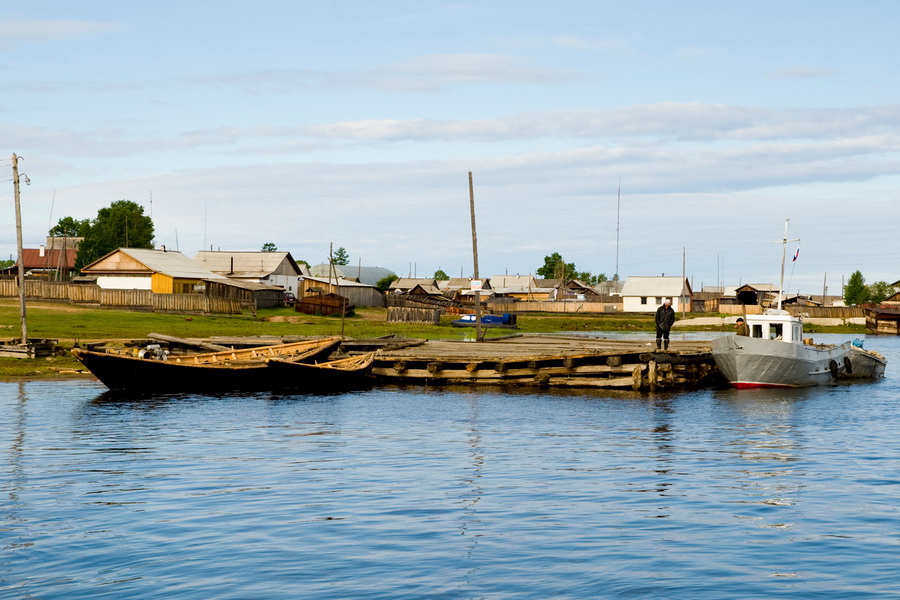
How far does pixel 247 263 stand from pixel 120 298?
100ft

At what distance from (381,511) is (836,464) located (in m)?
11.4

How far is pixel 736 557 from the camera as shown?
1348cm

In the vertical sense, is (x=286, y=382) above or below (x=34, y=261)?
below

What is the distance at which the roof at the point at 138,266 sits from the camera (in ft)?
289

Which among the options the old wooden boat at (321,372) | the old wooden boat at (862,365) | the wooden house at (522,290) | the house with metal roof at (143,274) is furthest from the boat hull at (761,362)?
the wooden house at (522,290)

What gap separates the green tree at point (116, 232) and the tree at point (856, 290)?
369ft

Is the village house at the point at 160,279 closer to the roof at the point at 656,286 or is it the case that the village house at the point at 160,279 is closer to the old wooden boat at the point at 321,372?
the old wooden boat at the point at 321,372

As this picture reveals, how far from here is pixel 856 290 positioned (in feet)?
518

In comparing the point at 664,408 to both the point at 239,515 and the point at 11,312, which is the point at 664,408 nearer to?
the point at 239,515

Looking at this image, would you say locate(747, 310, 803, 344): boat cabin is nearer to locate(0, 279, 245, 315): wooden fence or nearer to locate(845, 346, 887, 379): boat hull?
locate(845, 346, 887, 379): boat hull

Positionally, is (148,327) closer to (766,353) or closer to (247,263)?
(766,353)

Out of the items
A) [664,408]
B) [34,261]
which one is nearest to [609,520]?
[664,408]

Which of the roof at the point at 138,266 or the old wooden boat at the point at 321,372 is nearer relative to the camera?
the old wooden boat at the point at 321,372

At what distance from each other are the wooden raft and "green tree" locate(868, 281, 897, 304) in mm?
128470
